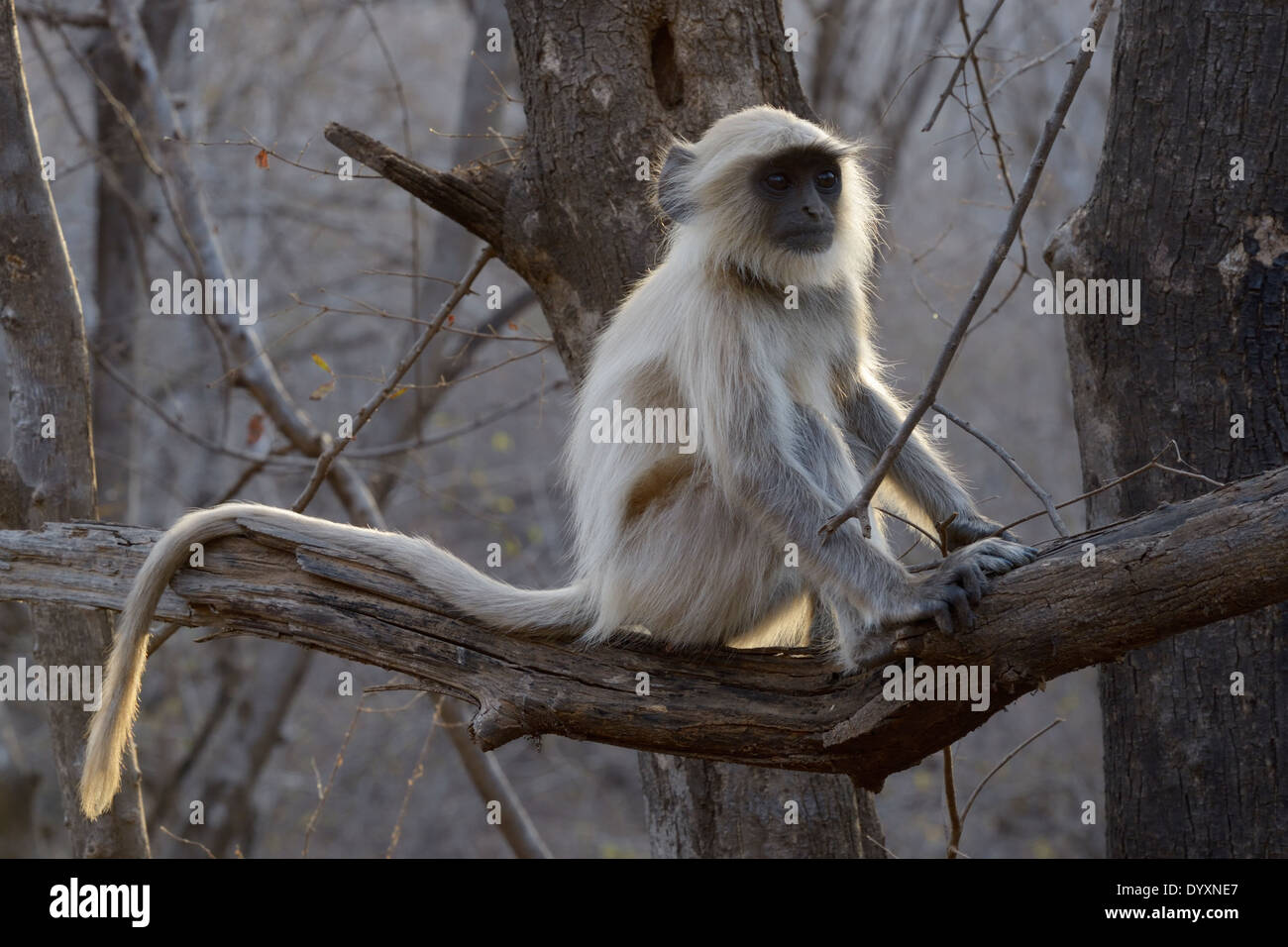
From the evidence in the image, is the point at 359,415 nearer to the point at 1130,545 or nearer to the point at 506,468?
the point at 1130,545

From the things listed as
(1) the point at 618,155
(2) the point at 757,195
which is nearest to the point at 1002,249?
(2) the point at 757,195

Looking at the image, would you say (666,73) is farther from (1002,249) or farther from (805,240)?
(1002,249)

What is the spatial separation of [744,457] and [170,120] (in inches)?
175

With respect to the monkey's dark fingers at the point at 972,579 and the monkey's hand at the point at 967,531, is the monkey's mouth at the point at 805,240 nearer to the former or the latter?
the monkey's hand at the point at 967,531

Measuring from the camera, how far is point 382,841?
1248 centimetres

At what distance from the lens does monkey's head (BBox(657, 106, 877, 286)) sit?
389 centimetres

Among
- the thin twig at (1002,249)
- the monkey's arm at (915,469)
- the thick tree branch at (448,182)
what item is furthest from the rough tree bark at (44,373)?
the thin twig at (1002,249)

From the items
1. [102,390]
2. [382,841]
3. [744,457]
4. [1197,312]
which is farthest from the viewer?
Result: [382,841]

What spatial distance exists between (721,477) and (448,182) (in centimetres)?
149

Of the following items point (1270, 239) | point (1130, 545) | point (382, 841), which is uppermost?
point (1270, 239)

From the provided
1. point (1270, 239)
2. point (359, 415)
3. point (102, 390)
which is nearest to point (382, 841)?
point (102, 390)

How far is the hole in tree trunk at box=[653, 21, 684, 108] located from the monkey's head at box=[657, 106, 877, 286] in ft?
1.30

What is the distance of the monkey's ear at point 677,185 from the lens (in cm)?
404

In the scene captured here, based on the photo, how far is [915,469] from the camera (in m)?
4.20
